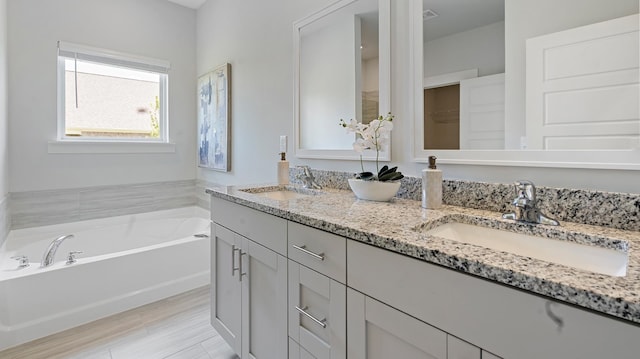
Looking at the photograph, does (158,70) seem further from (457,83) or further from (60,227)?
(457,83)

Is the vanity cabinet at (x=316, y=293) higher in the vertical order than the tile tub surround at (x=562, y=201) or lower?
lower

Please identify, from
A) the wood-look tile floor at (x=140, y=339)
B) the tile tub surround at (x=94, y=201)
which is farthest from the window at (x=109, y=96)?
the wood-look tile floor at (x=140, y=339)

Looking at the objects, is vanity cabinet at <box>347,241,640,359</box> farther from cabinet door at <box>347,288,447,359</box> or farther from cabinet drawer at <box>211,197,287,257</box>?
cabinet drawer at <box>211,197,287,257</box>

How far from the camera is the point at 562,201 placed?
3.16ft

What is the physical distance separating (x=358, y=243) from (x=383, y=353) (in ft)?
0.91

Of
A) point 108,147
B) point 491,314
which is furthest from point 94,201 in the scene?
point 491,314

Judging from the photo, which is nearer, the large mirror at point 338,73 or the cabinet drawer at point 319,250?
the cabinet drawer at point 319,250

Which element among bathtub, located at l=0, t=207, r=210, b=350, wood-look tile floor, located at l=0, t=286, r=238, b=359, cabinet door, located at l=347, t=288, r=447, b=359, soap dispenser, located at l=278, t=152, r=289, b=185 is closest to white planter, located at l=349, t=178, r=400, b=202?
cabinet door, located at l=347, t=288, r=447, b=359

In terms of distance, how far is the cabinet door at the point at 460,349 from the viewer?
2.02ft

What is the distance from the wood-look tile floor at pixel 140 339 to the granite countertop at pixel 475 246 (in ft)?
3.15

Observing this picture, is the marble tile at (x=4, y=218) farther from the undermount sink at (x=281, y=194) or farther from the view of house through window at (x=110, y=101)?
the undermount sink at (x=281, y=194)

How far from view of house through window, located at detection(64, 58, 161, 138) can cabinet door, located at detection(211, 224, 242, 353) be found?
2.06m

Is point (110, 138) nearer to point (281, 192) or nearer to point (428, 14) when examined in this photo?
point (281, 192)

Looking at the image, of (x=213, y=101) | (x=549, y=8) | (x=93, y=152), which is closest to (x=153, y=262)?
(x=93, y=152)
